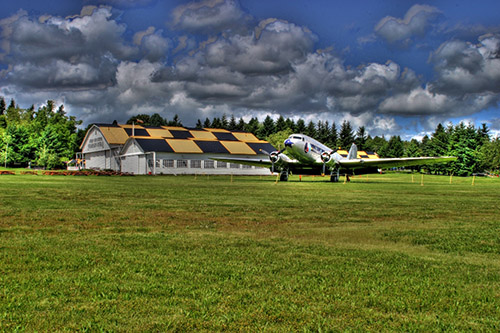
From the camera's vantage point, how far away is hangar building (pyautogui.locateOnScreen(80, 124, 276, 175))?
7256 cm

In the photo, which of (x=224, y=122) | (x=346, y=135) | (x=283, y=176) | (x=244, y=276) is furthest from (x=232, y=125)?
(x=244, y=276)

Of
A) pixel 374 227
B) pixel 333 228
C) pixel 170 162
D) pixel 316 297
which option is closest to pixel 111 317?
pixel 316 297

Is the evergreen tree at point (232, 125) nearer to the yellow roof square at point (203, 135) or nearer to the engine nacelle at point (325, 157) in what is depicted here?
the yellow roof square at point (203, 135)

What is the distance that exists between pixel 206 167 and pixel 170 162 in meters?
6.56

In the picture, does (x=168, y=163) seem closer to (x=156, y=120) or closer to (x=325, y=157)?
(x=325, y=157)

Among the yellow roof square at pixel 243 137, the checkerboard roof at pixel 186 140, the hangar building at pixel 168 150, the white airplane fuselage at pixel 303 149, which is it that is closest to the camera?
the white airplane fuselage at pixel 303 149

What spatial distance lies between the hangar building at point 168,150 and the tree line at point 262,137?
7.43 meters

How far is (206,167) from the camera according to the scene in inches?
2987

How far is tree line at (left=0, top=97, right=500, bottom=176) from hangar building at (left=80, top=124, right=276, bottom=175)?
7426 millimetres

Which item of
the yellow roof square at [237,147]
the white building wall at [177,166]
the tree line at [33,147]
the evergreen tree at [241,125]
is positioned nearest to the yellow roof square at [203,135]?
the yellow roof square at [237,147]

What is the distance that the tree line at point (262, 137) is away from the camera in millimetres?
101125

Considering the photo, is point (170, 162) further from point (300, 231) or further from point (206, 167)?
point (300, 231)

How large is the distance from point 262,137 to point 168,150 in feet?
290

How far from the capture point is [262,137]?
522ft
